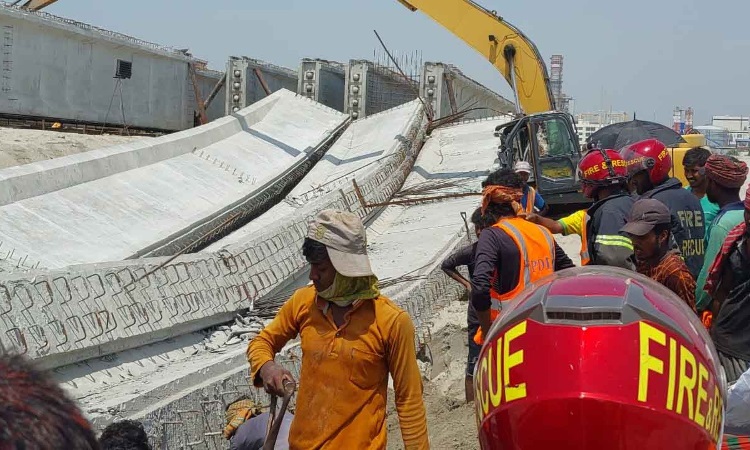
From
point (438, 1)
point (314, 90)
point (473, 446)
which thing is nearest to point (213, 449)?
point (473, 446)

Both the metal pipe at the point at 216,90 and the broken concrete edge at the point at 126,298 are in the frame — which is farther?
the metal pipe at the point at 216,90

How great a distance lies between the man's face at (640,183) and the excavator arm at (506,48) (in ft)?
40.9

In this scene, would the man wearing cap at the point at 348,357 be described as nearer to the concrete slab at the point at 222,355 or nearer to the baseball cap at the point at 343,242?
the baseball cap at the point at 343,242

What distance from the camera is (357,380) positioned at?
10.3 feet

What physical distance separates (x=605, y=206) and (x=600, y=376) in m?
2.76

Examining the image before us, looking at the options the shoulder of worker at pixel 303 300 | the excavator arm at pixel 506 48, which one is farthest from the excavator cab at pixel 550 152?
the shoulder of worker at pixel 303 300

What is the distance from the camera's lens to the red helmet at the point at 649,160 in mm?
5000

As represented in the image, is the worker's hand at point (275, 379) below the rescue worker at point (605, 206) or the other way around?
below

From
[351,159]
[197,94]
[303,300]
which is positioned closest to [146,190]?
[351,159]

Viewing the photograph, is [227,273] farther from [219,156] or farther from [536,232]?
[219,156]

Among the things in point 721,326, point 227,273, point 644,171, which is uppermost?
point 644,171

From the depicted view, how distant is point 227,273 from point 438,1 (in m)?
11.8

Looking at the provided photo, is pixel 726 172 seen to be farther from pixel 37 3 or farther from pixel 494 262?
pixel 37 3

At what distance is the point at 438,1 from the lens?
1822 centimetres
